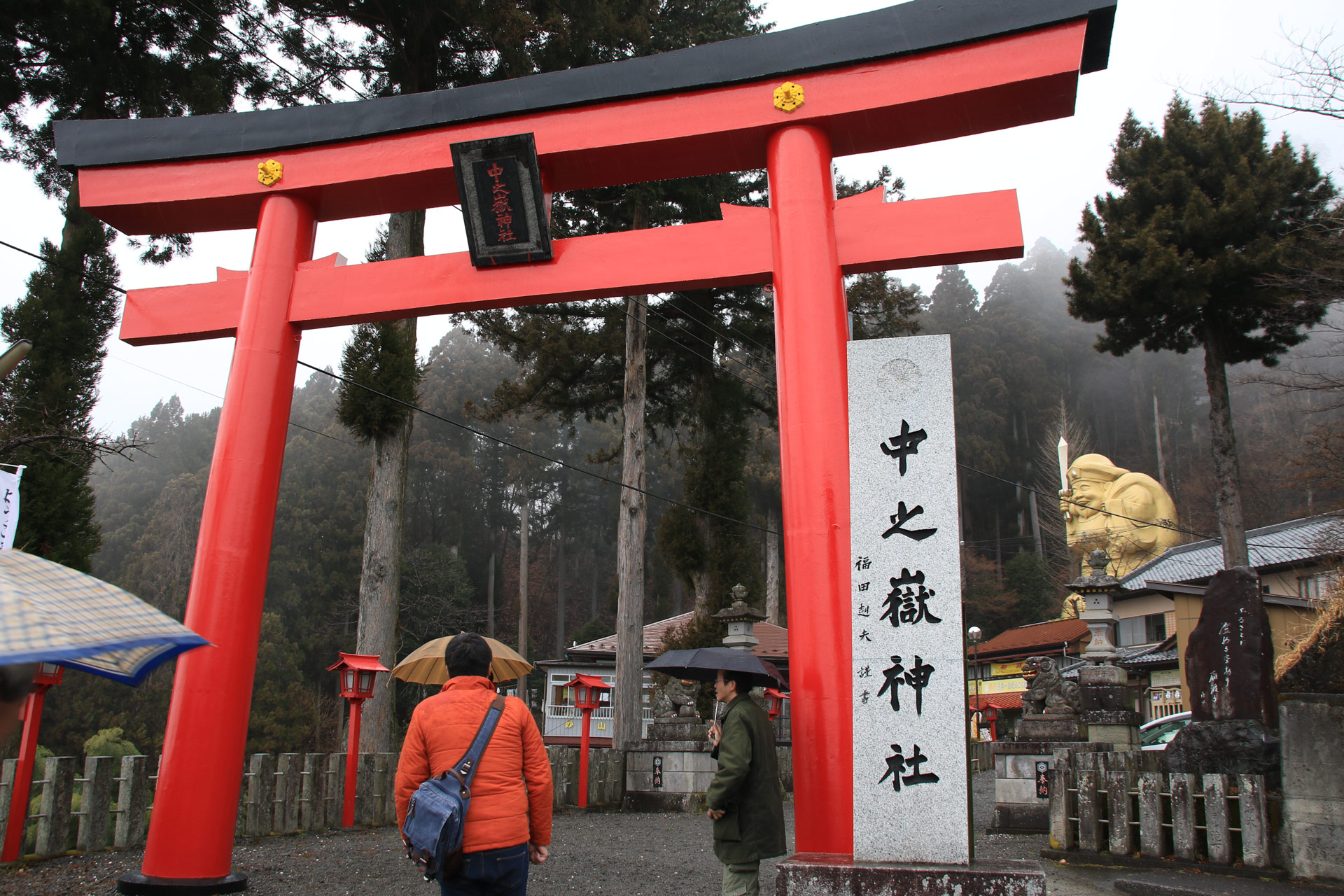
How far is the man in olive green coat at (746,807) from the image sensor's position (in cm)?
420

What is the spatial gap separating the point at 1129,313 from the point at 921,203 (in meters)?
10.8

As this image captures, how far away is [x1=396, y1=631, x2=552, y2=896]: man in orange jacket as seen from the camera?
3.17 m

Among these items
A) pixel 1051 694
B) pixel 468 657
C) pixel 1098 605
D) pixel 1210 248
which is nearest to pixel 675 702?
pixel 1051 694

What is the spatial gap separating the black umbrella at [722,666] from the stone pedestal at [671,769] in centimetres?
623

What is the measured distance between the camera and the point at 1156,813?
6156mm

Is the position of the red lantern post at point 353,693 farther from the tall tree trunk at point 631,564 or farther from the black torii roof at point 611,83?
the tall tree trunk at point 631,564

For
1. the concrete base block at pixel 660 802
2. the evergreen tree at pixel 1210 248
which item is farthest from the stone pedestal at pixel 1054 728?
the evergreen tree at pixel 1210 248

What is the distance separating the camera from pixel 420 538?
37.0 m

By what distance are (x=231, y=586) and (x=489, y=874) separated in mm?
3703

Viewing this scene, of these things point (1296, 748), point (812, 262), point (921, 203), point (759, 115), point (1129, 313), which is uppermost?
point (1129, 313)

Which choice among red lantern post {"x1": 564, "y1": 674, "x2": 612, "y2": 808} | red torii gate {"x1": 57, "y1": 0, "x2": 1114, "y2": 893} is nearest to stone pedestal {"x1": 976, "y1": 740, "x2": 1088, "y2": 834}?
red torii gate {"x1": 57, "y1": 0, "x2": 1114, "y2": 893}

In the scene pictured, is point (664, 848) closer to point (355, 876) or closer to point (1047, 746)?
point (355, 876)

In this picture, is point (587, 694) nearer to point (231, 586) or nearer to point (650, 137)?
point (231, 586)

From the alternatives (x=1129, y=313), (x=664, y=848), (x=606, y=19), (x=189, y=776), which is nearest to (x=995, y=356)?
(x=1129, y=313)
